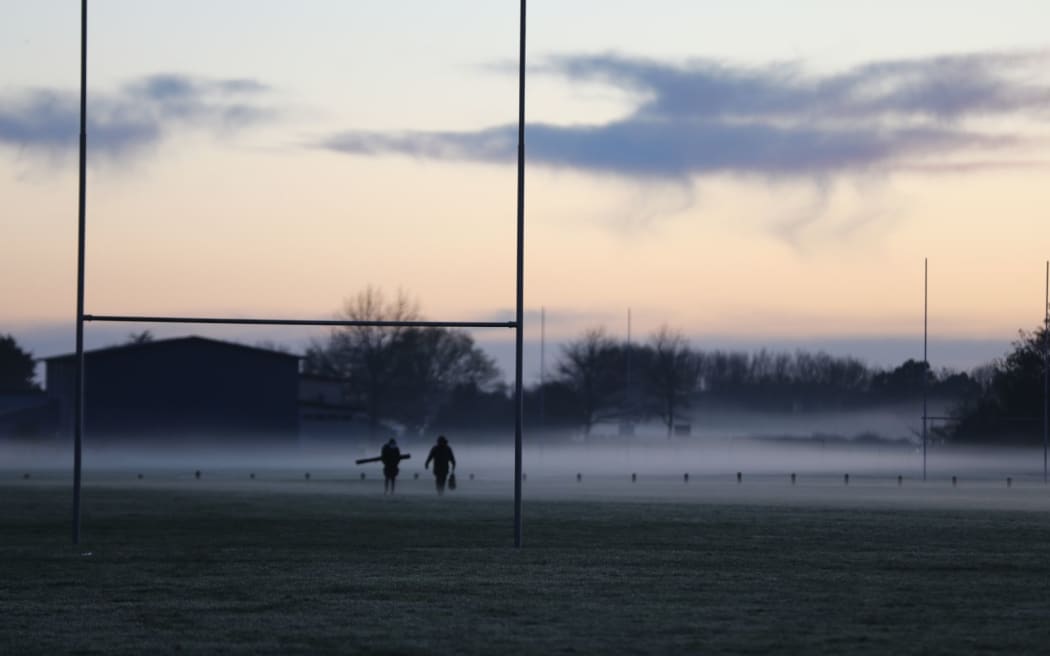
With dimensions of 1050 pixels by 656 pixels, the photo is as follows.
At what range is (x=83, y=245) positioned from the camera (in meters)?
23.9

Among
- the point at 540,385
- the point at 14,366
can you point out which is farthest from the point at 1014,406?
the point at 14,366

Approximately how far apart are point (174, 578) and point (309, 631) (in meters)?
5.53

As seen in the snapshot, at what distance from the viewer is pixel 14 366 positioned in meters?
146

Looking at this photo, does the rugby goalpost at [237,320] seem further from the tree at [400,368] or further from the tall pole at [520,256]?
the tree at [400,368]

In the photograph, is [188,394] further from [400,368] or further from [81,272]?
[81,272]

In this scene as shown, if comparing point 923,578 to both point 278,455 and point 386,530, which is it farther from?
point 278,455

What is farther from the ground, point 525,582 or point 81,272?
point 81,272

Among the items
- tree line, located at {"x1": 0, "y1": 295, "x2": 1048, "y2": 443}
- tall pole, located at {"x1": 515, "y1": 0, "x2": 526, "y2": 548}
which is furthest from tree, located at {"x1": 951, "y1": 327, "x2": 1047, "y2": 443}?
tall pole, located at {"x1": 515, "y1": 0, "x2": 526, "y2": 548}

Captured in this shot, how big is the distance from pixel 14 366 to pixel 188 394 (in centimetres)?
5542

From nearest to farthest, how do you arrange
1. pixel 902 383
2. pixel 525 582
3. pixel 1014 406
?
pixel 525 582 → pixel 1014 406 → pixel 902 383

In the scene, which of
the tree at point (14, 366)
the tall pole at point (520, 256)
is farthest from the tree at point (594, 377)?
the tall pole at point (520, 256)

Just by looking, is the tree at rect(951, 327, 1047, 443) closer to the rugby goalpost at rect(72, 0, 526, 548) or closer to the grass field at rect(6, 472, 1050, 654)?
the grass field at rect(6, 472, 1050, 654)

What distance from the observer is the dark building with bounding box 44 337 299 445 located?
95.2 m

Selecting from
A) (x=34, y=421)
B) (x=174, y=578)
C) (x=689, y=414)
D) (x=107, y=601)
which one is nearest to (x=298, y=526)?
(x=174, y=578)
